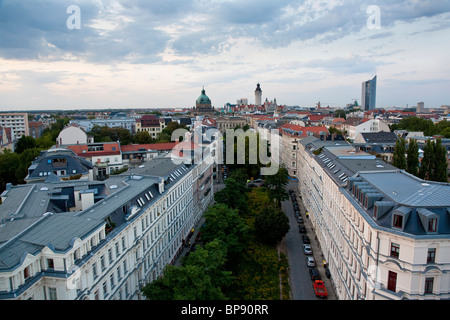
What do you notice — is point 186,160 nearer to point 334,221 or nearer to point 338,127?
point 334,221

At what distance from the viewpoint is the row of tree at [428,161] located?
43219 mm

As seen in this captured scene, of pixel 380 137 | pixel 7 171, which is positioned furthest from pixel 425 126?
pixel 7 171

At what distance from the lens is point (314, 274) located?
3052cm

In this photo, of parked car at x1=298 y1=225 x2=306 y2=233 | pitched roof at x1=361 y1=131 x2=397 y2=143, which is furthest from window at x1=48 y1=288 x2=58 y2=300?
pitched roof at x1=361 y1=131 x2=397 y2=143

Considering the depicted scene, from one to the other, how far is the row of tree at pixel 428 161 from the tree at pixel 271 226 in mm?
20460

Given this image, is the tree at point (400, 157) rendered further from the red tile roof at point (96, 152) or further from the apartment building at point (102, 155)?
the red tile roof at point (96, 152)

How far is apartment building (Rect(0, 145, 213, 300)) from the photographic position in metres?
15.9

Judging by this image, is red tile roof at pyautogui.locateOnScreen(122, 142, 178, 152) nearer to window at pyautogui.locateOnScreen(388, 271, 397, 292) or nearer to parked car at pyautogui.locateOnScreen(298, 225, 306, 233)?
parked car at pyautogui.locateOnScreen(298, 225, 306, 233)

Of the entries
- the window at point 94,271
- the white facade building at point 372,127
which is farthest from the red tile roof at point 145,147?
the white facade building at point 372,127

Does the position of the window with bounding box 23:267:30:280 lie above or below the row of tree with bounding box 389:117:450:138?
below

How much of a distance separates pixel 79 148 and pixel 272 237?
43.2 meters

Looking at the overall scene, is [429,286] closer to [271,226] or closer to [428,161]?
[271,226]

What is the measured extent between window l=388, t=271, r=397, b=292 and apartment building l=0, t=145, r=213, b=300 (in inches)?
639
